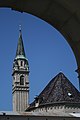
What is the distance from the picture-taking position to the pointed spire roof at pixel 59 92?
2464 inches

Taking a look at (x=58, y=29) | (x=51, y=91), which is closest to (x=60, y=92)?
(x=51, y=91)

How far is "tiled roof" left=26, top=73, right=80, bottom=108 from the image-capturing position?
62.6 metres

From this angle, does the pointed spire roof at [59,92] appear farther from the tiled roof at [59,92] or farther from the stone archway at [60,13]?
the stone archway at [60,13]

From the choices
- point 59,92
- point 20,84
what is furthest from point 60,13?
point 20,84

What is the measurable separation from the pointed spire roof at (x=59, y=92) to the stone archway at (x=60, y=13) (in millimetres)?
57694

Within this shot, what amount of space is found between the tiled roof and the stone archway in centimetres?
5769

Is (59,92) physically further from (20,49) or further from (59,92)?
(20,49)

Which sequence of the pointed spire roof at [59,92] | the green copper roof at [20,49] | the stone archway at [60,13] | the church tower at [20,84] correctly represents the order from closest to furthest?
the stone archway at [60,13], the pointed spire roof at [59,92], the church tower at [20,84], the green copper roof at [20,49]

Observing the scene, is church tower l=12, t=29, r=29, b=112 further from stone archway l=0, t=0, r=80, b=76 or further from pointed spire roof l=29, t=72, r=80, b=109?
stone archway l=0, t=0, r=80, b=76

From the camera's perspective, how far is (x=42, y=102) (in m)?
65.4

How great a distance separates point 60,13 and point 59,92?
59210 millimetres

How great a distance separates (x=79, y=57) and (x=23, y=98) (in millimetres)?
Answer: 94261

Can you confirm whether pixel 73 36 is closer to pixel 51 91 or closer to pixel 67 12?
pixel 67 12

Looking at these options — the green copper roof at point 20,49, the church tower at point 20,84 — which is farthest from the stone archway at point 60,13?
the green copper roof at point 20,49
